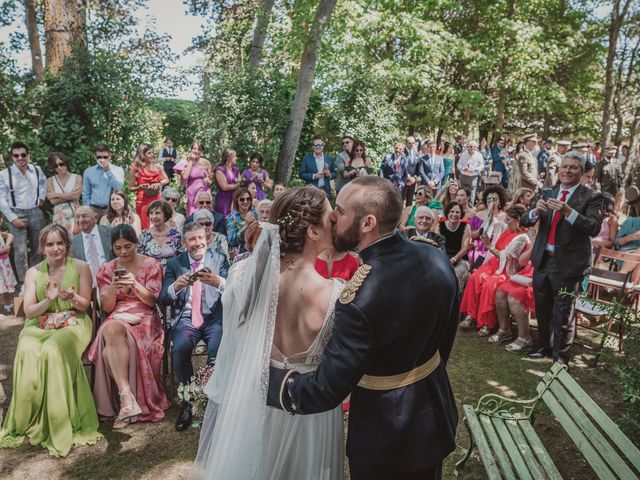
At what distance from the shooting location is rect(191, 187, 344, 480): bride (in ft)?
7.21

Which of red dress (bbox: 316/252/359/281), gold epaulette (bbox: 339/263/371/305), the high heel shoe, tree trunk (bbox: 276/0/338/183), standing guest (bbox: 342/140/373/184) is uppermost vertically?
tree trunk (bbox: 276/0/338/183)

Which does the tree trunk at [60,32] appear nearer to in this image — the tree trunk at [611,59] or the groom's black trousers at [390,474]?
the groom's black trousers at [390,474]

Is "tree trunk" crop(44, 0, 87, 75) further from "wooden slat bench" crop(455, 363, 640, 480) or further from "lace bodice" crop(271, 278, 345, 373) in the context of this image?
"wooden slat bench" crop(455, 363, 640, 480)

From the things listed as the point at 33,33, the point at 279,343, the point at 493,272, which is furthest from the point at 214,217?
the point at 33,33

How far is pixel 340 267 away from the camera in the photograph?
182 inches

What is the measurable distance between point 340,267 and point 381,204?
8.97 ft

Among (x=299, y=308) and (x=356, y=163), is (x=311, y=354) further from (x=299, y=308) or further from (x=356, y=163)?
(x=356, y=163)

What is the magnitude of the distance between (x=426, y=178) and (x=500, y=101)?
1126cm

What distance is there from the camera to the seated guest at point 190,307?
414 centimetres

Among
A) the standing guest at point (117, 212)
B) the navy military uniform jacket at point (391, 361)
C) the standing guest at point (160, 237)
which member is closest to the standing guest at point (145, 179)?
the standing guest at point (117, 212)

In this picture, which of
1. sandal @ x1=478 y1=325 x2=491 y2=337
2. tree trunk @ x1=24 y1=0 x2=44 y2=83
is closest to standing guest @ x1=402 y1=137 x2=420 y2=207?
sandal @ x1=478 y1=325 x2=491 y2=337

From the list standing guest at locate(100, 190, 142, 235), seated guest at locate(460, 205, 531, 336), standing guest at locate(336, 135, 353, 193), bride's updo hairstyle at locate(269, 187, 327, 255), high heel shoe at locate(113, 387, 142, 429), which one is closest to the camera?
bride's updo hairstyle at locate(269, 187, 327, 255)

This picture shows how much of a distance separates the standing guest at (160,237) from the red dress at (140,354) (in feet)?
3.17

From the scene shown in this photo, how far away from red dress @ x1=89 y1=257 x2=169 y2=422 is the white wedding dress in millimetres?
1844
